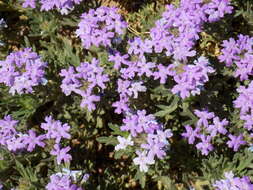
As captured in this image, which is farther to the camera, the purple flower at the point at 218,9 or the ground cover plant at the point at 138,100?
the purple flower at the point at 218,9

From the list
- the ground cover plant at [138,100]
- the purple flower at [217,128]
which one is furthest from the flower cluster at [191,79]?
the purple flower at [217,128]

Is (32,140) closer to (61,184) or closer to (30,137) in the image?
(30,137)

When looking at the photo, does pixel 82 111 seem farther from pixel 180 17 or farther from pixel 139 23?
pixel 139 23

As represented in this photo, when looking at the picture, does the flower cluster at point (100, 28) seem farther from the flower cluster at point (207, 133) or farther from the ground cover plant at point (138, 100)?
the flower cluster at point (207, 133)

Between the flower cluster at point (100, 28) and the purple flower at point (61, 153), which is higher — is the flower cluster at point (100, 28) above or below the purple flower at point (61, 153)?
above

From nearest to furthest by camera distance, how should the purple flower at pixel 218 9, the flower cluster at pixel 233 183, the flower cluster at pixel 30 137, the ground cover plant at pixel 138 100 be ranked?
the flower cluster at pixel 233 183 → the ground cover plant at pixel 138 100 → the flower cluster at pixel 30 137 → the purple flower at pixel 218 9

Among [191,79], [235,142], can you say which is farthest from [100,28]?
[235,142]
